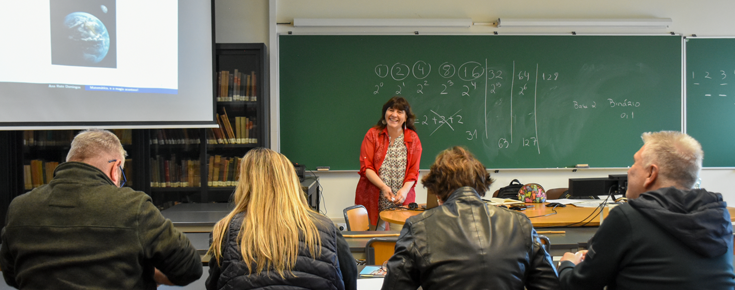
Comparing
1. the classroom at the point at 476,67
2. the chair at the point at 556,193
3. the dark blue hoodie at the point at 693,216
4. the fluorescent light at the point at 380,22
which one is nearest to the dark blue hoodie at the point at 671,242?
the dark blue hoodie at the point at 693,216

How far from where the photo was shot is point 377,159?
3.63 metres

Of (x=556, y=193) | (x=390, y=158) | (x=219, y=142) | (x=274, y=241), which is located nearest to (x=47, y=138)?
(x=219, y=142)

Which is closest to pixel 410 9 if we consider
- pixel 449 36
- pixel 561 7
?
pixel 449 36

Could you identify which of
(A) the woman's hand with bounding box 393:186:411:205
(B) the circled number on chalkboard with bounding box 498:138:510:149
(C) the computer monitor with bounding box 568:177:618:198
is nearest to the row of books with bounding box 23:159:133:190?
(A) the woman's hand with bounding box 393:186:411:205

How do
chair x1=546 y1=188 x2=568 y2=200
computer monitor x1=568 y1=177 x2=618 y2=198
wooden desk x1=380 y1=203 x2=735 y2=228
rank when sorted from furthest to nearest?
chair x1=546 y1=188 x2=568 y2=200
computer monitor x1=568 y1=177 x2=618 y2=198
wooden desk x1=380 y1=203 x2=735 y2=228

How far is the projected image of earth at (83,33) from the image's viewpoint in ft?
9.85

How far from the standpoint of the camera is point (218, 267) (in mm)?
1564

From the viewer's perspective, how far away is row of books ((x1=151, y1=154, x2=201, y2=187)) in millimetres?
4078

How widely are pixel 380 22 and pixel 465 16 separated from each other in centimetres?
96

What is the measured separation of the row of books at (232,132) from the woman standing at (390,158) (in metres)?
1.26

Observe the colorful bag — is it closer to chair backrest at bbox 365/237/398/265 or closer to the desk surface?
the desk surface

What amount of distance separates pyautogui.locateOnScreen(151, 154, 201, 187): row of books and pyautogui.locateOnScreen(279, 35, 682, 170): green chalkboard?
3.30 ft

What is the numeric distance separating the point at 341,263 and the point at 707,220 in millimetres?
1156

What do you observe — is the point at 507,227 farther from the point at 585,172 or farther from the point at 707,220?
the point at 585,172
